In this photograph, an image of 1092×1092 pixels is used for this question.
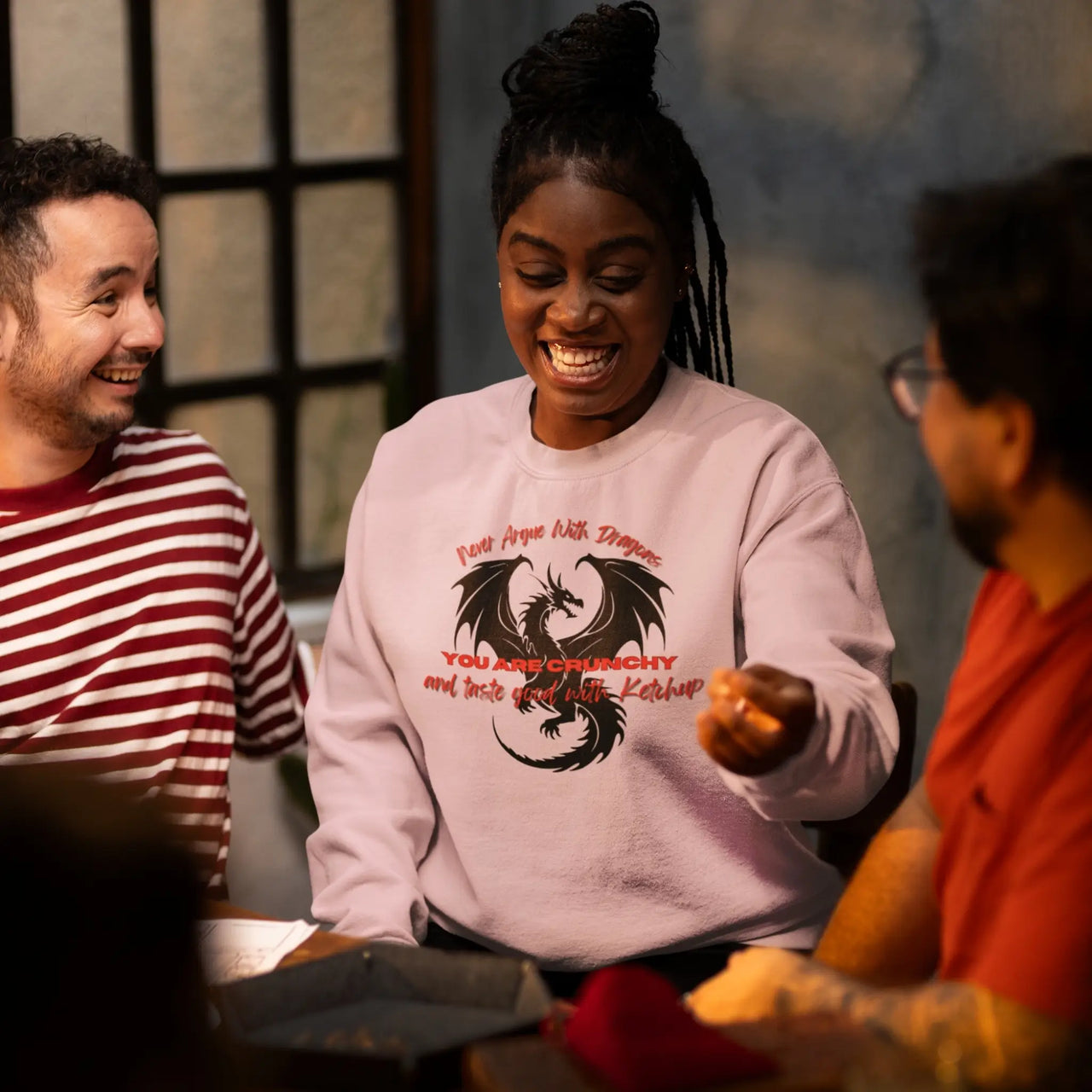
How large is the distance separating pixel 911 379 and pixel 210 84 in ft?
7.92

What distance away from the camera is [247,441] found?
3.44m

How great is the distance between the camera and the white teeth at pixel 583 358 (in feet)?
5.83

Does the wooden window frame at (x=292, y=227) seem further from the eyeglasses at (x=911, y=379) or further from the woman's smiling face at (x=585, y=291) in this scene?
the eyeglasses at (x=911, y=379)

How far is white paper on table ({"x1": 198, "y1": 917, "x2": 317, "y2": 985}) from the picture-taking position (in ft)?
5.09

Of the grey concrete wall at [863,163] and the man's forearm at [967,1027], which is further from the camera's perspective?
the grey concrete wall at [863,163]

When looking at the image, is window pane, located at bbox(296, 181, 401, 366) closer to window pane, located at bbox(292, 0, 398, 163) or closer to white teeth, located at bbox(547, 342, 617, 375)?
window pane, located at bbox(292, 0, 398, 163)

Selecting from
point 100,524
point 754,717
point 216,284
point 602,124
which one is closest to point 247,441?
point 216,284

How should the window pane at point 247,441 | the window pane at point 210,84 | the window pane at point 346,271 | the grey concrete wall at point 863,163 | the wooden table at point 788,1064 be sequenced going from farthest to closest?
1. the window pane at point 346,271
2. the window pane at point 247,441
3. the window pane at point 210,84
4. the grey concrete wall at point 863,163
5. the wooden table at point 788,1064

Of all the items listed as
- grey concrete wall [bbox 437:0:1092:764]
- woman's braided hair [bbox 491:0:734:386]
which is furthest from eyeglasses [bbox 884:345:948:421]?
grey concrete wall [bbox 437:0:1092:764]

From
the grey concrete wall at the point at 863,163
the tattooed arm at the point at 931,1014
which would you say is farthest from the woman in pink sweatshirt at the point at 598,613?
the grey concrete wall at the point at 863,163

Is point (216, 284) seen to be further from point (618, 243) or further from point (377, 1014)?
point (377, 1014)

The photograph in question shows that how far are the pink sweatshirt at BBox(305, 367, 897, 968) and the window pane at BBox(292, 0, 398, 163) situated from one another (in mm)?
1823

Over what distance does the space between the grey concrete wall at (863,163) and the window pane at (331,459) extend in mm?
922

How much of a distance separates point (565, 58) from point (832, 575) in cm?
63
